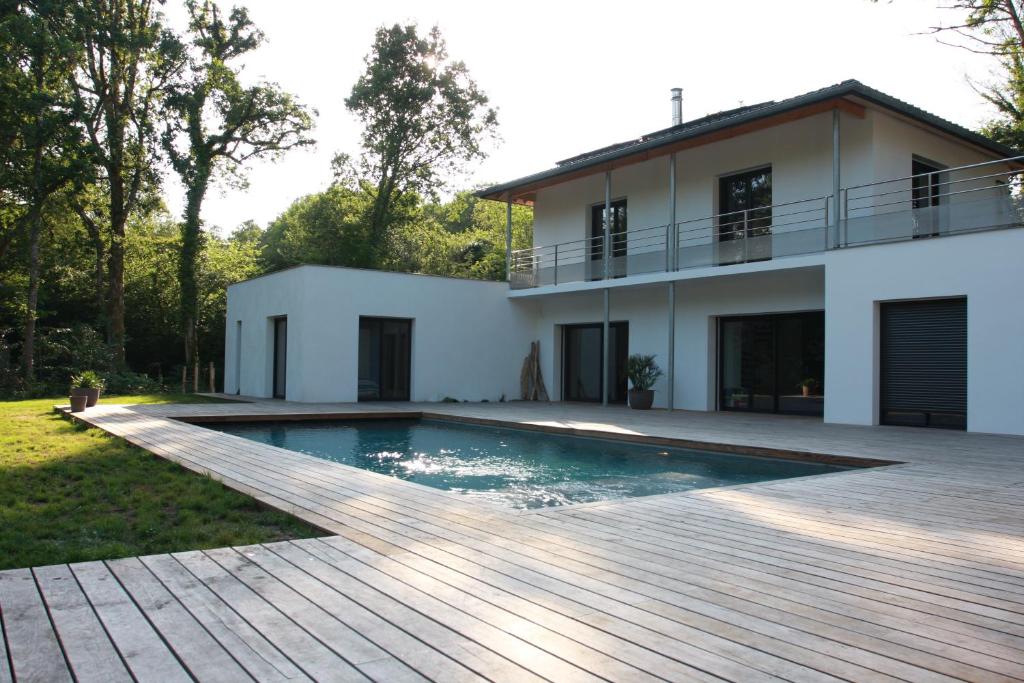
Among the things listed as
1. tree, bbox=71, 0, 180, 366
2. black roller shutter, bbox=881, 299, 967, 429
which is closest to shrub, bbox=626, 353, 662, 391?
black roller shutter, bbox=881, 299, 967, 429

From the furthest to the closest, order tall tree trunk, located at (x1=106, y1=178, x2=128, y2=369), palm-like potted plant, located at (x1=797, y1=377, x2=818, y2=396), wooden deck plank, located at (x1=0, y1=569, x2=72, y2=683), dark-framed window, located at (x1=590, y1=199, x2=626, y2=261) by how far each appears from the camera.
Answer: tall tree trunk, located at (x1=106, y1=178, x2=128, y2=369), dark-framed window, located at (x1=590, y1=199, x2=626, y2=261), palm-like potted plant, located at (x1=797, y1=377, x2=818, y2=396), wooden deck plank, located at (x1=0, y1=569, x2=72, y2=683)

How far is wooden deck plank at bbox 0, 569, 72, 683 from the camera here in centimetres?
189

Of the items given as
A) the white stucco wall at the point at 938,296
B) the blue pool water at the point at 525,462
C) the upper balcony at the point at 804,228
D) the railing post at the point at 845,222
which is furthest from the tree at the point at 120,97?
the white stucco wall at the point at 938,296

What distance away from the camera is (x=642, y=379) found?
13047 mm

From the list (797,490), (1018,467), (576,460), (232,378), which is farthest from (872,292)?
(232,378)

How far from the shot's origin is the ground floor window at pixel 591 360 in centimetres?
1502

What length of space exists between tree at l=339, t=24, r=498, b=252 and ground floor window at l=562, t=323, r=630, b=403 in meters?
10.3

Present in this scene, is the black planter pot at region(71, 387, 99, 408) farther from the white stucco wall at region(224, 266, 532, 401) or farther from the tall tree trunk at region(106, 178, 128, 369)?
the tall tree trunk at region(106, 178, 128, 369)

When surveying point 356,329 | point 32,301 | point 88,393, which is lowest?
point 88,393

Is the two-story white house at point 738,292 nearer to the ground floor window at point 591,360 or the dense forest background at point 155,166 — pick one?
the ground floor window at point 591,360

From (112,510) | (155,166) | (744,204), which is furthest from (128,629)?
(155,166)

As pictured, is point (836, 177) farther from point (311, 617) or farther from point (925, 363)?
point (311, 617)

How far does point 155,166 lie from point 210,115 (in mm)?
2074

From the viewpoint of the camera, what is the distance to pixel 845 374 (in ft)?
32.8
